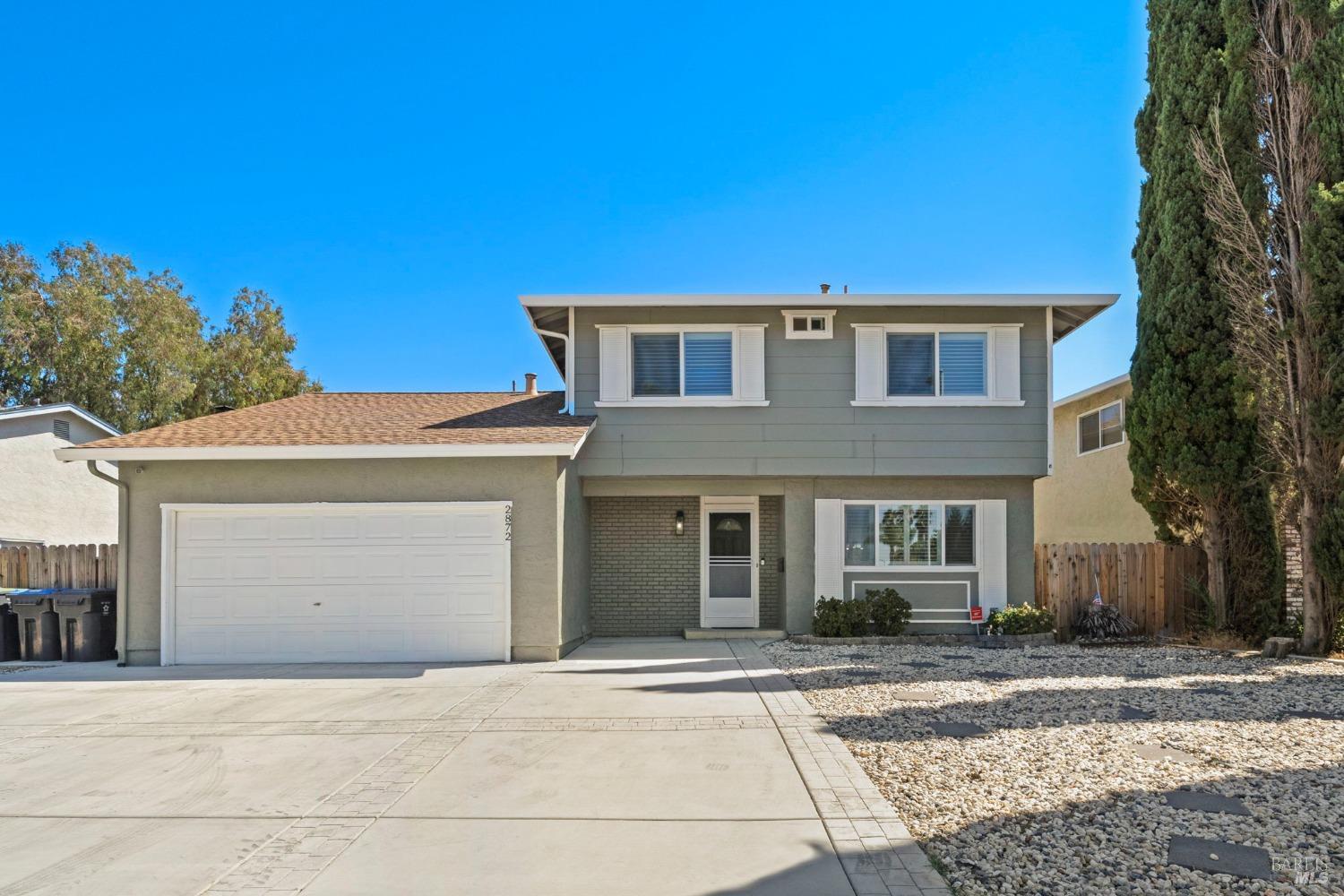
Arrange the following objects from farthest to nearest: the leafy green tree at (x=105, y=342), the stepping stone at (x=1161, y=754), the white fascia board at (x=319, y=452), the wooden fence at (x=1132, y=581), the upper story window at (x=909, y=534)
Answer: the leafy green tree at (x=105, y=342)
the upper story window at (x=909, y=534)
the wooden fence at (x=1132, y=581)
the white fascia board at (x=319, y=452)
the stepping stone at (x=1161, y=754)

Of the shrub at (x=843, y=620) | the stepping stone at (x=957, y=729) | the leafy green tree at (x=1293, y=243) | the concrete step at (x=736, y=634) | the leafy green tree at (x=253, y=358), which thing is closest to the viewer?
the stepping stone at (x=957, y=729)

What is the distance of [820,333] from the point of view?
14.8 m

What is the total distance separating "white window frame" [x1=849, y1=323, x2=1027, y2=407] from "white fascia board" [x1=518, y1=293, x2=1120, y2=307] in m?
0.43

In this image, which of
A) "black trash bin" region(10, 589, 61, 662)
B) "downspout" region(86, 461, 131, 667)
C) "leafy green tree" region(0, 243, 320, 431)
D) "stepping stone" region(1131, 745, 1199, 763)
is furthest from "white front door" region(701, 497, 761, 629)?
"leafy green tree" region(0, 243, 320, 431)

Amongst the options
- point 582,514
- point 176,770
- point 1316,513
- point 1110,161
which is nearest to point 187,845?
point 176,770

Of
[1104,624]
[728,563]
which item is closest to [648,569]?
[728,563]

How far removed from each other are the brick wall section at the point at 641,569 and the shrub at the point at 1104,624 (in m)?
6.08

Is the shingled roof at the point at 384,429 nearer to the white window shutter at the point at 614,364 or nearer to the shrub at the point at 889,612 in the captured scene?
→ the white window shutter at the point at 614,364

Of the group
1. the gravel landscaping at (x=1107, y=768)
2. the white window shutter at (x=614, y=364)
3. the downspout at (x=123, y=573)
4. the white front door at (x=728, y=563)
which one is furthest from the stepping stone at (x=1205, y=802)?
the downspout at (x=123, y=573)

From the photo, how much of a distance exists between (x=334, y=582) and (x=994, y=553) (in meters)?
9.70

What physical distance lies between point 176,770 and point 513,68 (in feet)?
42.0

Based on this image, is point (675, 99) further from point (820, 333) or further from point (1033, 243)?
point (1033, 243)

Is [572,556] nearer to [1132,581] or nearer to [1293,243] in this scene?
[1132,581]

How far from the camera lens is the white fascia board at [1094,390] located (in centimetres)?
1888
